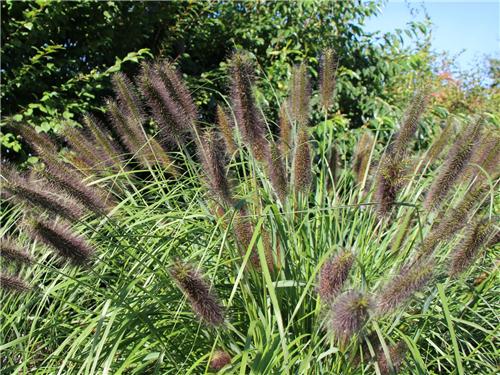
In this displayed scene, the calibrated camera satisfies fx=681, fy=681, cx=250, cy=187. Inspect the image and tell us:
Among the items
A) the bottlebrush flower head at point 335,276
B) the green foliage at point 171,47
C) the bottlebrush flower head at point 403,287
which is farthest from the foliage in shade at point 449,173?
the green foliage at point 171,47

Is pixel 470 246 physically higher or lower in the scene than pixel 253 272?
higher

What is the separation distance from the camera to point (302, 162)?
2.66 metres

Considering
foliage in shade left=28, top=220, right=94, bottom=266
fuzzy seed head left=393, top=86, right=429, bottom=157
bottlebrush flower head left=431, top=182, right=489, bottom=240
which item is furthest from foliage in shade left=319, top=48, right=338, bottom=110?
foliage in shade left=28, top=220, right=94, bottom=266

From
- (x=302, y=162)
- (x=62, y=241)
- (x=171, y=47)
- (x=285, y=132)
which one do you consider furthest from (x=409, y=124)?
(x=171, y=47)

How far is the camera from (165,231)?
9.66 feet

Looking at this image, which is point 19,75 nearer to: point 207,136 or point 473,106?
point 207,136

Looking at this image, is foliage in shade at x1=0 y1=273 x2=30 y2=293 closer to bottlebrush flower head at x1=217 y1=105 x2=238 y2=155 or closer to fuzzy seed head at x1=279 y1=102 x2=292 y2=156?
bottlebrush flower head at x1=217 y1=105 x2=238 y2=155

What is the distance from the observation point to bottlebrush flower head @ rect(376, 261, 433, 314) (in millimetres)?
1951

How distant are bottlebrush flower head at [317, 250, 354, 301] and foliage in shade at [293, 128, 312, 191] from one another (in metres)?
0.73

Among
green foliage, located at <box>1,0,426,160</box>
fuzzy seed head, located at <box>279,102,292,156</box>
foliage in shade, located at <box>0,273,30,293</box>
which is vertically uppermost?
foliage in shade, located at <box>0,273,30,293</box>

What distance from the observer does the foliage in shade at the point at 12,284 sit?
7.68ft

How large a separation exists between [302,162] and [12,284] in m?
1.16

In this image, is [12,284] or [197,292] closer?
[197,292]

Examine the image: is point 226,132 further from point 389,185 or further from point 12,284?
point 12,284
